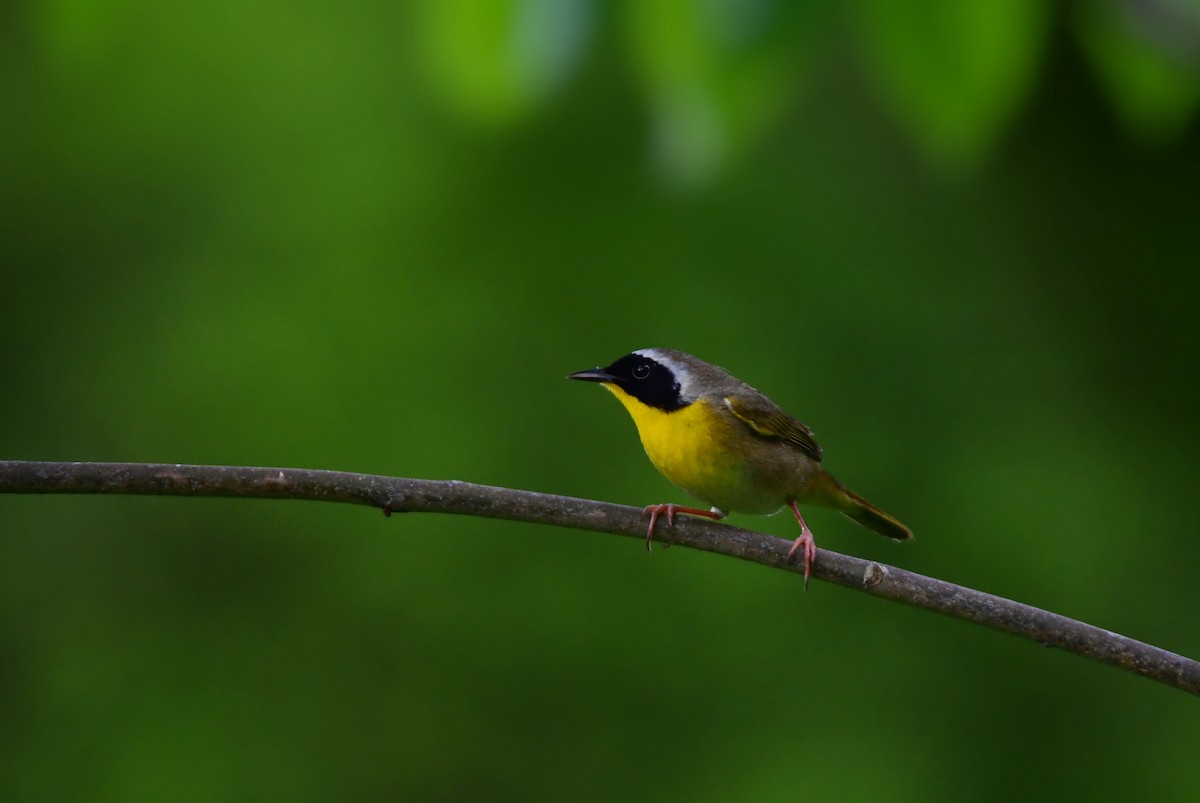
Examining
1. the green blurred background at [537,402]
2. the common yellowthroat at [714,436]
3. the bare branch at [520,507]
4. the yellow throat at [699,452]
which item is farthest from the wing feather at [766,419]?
the green blurred background at [537,402]

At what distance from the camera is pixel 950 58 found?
126cm

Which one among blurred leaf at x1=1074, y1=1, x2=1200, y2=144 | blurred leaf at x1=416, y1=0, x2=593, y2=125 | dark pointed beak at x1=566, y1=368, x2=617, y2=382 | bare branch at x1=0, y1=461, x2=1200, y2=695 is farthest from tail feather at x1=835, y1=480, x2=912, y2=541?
blurred leaf at x1=416, y1=0, x2=593, y2=125

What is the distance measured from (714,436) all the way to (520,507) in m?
1.54

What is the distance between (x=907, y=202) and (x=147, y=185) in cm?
482

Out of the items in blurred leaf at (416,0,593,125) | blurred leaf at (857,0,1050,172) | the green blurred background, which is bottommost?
the green blurred background

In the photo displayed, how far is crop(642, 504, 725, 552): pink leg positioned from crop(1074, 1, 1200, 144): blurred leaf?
55.9 inches

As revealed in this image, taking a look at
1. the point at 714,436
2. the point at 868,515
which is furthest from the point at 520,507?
the point at 868,515

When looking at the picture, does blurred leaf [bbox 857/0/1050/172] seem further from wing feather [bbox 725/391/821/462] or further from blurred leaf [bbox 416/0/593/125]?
wing feather [bbox 725/391/821/462]

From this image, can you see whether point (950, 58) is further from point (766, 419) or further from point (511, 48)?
point (766, 419)

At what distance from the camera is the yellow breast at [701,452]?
386 centimetres

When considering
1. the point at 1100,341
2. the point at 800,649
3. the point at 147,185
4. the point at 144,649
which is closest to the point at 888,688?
the point at 800,649

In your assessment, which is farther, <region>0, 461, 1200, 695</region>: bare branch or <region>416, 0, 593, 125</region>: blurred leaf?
<region>0, 461, 1200, 695</region>: bare branch

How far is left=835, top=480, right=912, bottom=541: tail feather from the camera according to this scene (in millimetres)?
4301

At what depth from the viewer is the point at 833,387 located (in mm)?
7184
